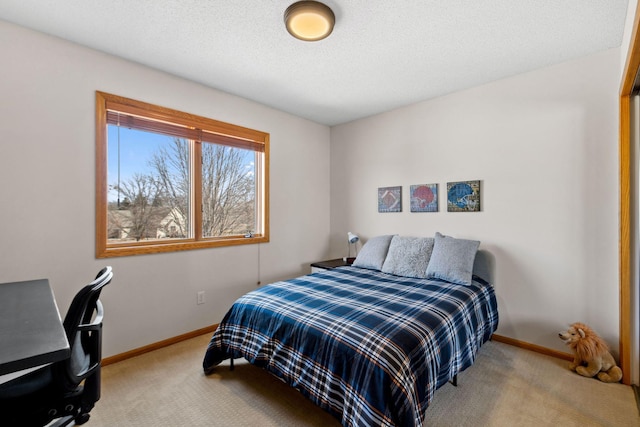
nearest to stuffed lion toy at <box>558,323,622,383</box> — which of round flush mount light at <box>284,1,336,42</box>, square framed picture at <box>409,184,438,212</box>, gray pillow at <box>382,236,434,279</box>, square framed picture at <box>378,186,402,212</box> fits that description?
gray pillow at <box>382,236,434,279</box>

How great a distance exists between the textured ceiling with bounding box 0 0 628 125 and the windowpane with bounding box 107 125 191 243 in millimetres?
666

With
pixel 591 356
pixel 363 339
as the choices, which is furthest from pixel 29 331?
pixel 591 356

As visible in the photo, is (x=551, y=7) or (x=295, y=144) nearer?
(x=551, y=7)

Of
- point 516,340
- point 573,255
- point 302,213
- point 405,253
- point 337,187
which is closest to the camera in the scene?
point 573,255

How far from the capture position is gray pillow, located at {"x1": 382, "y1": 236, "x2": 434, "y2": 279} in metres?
2.80

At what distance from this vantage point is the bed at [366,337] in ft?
4.77

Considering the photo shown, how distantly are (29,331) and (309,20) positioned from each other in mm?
2042

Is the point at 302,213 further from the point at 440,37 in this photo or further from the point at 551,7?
the point at 551,7

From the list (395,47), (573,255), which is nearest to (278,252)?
(395,47)

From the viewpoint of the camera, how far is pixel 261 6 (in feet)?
6.07

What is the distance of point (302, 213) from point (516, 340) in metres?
2.65

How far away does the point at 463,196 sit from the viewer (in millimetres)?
3066

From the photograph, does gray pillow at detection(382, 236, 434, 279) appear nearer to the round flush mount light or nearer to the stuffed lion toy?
the stuffed lion toy

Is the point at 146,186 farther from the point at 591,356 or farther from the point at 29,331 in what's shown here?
the point at 591,356
